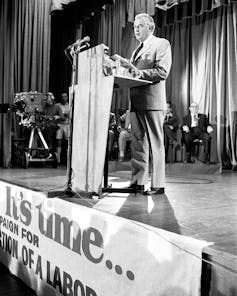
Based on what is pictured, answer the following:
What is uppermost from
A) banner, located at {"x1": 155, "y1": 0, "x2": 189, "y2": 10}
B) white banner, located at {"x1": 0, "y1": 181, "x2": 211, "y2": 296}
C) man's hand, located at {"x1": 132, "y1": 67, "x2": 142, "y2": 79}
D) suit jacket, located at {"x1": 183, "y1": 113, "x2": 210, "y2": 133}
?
banner, located at {"x1": 155, "y1": 0, "x2": 189, "y2": 10}

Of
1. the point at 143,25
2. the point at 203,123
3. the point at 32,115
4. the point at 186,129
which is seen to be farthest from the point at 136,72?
the point at 203,123

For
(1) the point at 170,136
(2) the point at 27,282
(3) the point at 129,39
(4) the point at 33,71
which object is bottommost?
(2) the point at 27,282

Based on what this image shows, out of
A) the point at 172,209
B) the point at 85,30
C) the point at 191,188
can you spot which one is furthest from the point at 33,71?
the point at 172,209

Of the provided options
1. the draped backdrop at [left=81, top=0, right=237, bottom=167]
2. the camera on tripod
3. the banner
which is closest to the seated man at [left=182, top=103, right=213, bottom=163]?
the draped backdrop at [left=81, top=0, right=237, bottom=167]

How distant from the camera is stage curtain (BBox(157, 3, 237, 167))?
5.94 m

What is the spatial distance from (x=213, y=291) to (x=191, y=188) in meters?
2.07

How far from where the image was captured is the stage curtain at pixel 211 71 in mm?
5938

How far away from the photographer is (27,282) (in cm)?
204

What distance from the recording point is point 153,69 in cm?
242

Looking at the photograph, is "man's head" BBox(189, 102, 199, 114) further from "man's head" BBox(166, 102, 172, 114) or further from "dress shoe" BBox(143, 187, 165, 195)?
"dress shoe" BBox(143, 187, 165, 195)

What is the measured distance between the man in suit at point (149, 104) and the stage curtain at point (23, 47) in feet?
11.6

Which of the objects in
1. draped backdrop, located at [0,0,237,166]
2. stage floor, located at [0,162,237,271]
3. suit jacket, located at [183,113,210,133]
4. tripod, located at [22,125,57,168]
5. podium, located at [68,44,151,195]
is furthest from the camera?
suit jacket, located at [183,113,210,133]

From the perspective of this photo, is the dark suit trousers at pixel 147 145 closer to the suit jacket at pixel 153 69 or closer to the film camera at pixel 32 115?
the suit jacket at pixel 153 69

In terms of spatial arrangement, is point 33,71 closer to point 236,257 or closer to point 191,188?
point 191,188
